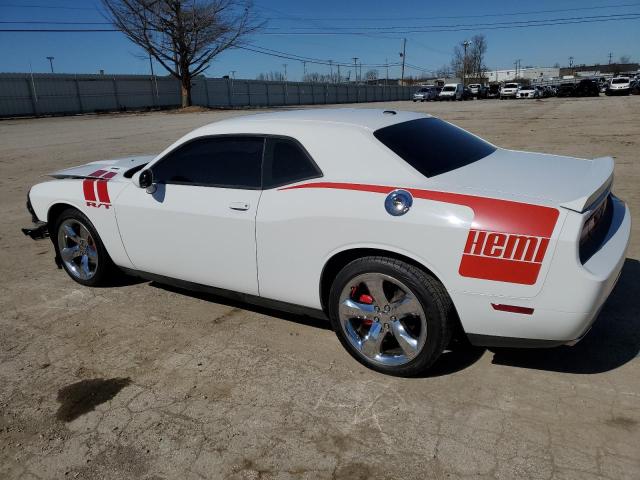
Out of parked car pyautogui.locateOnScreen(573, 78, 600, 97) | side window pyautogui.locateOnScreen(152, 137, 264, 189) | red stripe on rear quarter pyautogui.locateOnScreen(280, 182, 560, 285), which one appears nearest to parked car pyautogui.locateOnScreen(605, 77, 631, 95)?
parked car pyautogui.locateOnScreen(573, 78, 600, 97)

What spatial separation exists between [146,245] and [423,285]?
2338 millimetres

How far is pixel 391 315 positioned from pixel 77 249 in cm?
320

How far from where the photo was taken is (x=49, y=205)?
465 centimetres

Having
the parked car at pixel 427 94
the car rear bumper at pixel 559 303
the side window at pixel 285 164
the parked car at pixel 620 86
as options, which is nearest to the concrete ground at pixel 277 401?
the car rear bumper at pixel 559 303

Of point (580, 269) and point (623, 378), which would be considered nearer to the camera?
point (580, 269)

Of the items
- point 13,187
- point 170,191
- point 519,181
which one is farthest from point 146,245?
point 13,187

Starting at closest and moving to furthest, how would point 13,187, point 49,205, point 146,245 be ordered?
point 146,245 → point 49,205 → point 13,187

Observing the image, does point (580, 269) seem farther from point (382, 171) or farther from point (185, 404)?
point (185, 404)

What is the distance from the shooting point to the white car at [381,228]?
2549mm

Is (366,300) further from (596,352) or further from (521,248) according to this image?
(596,352)

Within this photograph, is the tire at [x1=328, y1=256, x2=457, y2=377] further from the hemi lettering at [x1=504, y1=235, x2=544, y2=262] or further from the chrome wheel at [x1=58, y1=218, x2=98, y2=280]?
the chrome wheel at [x1=58, y1=218, x2=98, y2=280]

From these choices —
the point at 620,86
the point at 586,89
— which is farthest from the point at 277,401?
the point at 586,89

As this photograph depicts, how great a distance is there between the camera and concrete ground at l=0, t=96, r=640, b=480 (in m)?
2.43

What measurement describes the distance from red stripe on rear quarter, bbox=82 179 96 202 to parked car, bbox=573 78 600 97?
5553 centimetres
